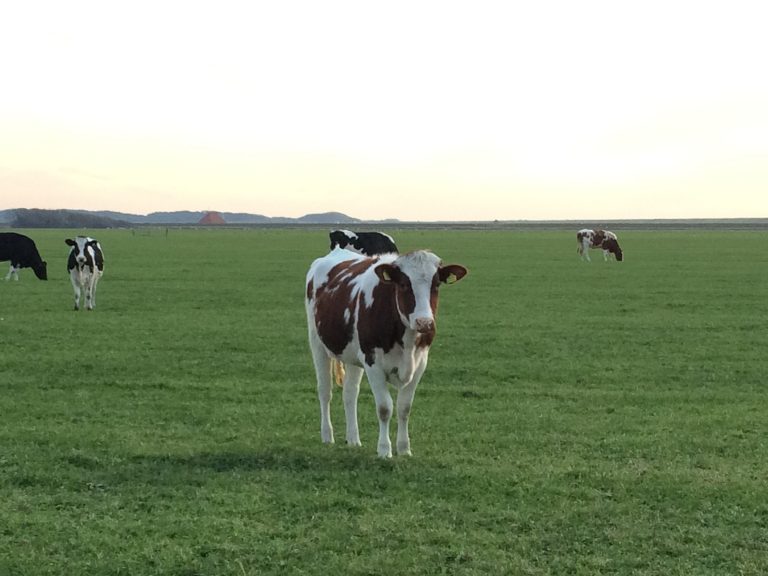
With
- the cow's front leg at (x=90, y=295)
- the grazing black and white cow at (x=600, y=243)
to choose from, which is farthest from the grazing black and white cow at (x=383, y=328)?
the grazing black and white cow at (x=600, y=243)

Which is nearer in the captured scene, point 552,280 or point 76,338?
point 76,338

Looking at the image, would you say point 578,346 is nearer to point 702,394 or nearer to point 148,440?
point 702,394

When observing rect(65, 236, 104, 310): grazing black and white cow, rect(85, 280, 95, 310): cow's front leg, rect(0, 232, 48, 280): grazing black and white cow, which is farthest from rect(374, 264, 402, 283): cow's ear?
rect(0, 232, 48, 280): grazing black and white cow

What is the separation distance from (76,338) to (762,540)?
1294 centimetres

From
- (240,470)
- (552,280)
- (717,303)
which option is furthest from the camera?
(552,280)

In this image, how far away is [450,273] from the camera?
7.68 m

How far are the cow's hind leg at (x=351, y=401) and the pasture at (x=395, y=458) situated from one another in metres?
0.18

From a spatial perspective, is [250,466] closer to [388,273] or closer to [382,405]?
[382,405]

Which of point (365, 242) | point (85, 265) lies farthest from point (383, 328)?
point (365, 242)

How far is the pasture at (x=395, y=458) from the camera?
5535 millimetres

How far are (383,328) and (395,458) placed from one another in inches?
47.5

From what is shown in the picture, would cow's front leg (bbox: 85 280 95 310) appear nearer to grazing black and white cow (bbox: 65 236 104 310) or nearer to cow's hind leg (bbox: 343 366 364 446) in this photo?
grazing black and white cow (bbox: 65 236 104 310)

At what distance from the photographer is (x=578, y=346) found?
14.8 meters

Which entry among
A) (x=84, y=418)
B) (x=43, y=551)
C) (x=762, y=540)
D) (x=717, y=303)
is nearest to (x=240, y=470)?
(x=43, y=551)
